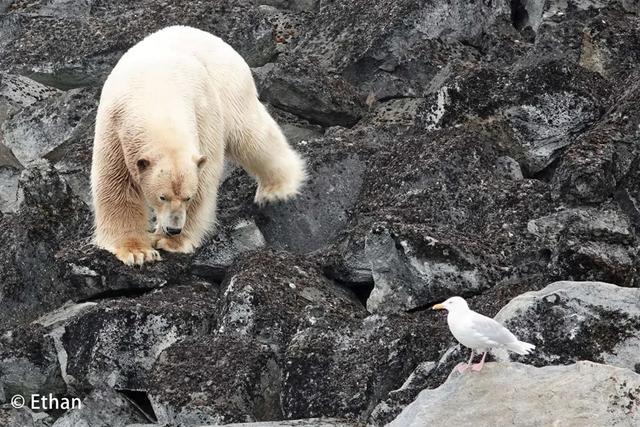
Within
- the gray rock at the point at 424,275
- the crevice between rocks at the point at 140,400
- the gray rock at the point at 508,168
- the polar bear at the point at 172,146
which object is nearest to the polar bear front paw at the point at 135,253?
the polar bear at the point at 172,146

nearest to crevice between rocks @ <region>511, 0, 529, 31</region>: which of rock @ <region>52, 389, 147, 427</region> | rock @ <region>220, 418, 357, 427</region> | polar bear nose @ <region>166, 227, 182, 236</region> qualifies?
polar bear nose @ <region>166, 227, 182, 236</region>

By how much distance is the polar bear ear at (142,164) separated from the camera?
13.3 meters

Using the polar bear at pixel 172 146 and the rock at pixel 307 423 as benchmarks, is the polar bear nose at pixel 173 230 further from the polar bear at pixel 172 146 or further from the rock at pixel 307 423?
the rock at pixel 307 423

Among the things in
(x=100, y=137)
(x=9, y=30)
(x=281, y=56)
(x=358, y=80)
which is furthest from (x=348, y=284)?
(x=9, y=30)

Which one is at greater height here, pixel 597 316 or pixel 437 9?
pixel 597 316

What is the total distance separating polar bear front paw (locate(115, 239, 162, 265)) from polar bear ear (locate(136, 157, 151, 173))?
895 mm

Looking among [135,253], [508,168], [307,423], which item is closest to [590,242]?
[508,168]

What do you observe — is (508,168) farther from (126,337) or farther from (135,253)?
(126,337)

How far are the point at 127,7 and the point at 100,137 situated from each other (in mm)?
6392

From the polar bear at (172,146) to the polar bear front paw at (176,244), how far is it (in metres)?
0.01

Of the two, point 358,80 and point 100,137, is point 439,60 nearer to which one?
point 358,80

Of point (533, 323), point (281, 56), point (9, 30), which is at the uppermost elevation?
point (533, 323)

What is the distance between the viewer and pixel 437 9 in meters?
18.1

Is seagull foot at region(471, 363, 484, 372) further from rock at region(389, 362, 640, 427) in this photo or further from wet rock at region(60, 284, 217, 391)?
wet rock at region(60, 284, 217, 391)
